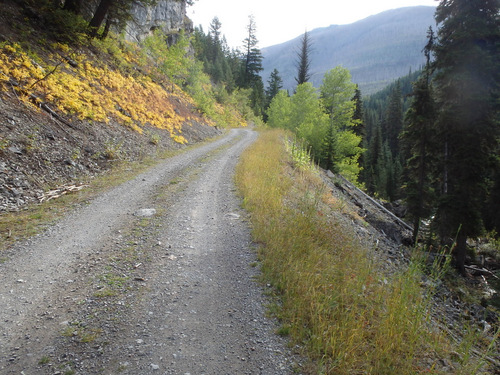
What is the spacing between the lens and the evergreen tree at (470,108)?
13.4m

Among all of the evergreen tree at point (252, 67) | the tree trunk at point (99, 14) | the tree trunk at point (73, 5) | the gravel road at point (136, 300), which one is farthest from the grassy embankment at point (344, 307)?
the evergreen tree at point (252, 67)

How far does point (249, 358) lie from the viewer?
2.57 meters

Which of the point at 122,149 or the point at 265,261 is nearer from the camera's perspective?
the point at 265,261

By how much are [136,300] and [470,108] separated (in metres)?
17.9

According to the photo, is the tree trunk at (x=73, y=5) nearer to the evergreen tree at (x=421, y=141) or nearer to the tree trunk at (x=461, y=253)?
the evergreen tree at (x=421, y=141)

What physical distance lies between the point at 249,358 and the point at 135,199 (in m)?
5.86

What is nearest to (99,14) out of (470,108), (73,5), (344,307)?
(73,5)

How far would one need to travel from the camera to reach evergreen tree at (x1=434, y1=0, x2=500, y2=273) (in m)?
13.4

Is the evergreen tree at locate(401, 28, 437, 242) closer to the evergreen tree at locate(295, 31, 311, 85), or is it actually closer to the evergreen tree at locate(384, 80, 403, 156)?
the evergreen tree at locate(295, 31, 311, 85)

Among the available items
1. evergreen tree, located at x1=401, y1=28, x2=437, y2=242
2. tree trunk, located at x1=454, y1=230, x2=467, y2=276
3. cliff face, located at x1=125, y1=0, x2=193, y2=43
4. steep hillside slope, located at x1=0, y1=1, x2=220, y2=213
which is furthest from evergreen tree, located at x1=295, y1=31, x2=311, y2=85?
tree trunk, located at x1=454, y1=230, x2=467, y2=276

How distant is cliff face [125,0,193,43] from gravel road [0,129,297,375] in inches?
1097

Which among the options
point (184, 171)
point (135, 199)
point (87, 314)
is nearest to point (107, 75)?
point (184, 171)

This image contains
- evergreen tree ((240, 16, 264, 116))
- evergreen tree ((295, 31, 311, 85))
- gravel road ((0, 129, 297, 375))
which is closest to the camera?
gravel road ((0, 129, 297, 375))

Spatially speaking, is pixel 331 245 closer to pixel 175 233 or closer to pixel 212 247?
pixel 212 247
